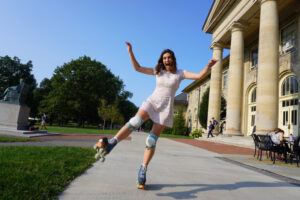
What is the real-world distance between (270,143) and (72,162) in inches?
350

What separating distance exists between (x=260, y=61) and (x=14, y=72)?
67.9 meters

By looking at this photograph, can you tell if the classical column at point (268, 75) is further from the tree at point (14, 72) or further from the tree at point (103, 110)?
the tree at point (14, 72)

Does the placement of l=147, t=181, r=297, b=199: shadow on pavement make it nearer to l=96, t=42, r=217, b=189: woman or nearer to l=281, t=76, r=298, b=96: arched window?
l=96, t=42, r=217, b=189: woman

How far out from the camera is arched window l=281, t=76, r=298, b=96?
25.6m

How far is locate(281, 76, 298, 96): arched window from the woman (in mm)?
23085

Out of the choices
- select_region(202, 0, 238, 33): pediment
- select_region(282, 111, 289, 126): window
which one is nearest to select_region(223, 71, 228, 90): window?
select_region(202, 0, 238, 33): pediment

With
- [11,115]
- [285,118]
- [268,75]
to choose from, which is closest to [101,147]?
[11,115]

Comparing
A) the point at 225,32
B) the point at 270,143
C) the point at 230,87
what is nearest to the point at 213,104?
the point at 230,87

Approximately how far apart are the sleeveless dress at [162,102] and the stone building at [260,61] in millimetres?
18038

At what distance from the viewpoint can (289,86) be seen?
86.5 feet

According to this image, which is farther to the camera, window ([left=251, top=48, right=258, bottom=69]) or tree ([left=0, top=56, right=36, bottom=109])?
tree ([left=0, top=56, right=36, bottom=109])

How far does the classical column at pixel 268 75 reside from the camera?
21359mm

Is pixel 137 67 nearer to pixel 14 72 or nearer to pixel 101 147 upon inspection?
pixel 101 147

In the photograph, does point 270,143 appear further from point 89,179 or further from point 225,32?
point 225,32
